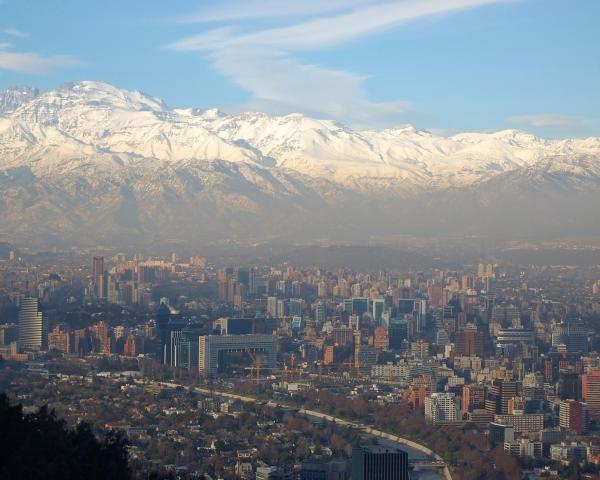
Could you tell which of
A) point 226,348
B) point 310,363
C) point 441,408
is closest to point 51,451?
Answer: point 441,408

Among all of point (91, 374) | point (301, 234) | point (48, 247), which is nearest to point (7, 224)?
point (48, 247)

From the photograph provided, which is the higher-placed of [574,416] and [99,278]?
[99,278]

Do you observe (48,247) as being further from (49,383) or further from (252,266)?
(49,383)

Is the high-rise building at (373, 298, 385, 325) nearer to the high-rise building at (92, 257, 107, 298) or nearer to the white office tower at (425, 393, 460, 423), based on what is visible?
the high-rise building at (92, 257, 107, 298)

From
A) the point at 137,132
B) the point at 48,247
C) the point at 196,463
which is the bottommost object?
the point at 196,463

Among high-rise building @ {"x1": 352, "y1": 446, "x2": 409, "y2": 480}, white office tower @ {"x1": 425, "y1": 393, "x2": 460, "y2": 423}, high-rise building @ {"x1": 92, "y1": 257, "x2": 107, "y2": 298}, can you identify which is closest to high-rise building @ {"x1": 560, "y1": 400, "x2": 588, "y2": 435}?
white office tower @ {"x1": 425, "y1": 393, "x2": 460, "y2": 423}

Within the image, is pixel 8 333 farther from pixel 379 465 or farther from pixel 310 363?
pixel 379 465
